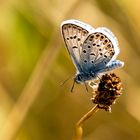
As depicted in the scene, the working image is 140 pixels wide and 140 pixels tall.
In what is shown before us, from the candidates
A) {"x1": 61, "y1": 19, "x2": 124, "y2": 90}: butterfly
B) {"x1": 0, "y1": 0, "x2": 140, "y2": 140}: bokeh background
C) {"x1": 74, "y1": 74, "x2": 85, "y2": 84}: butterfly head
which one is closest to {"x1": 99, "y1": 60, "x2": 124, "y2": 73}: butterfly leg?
{"x1": 61, "y1": 19, "x2": 124, "y2": 90}: butterfly

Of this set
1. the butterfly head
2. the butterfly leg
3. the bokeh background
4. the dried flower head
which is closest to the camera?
the dried flower head

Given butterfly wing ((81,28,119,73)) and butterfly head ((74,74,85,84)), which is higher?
butterfly wing ((81,28,119,73))


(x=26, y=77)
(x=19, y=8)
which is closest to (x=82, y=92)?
(x=26, y=77)

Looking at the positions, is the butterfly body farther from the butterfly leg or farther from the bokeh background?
the bokeh background

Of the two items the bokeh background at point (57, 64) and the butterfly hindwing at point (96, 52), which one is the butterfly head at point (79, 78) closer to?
the butterfly hindwing at point (96, 52)

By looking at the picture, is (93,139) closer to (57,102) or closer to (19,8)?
(57,102)
